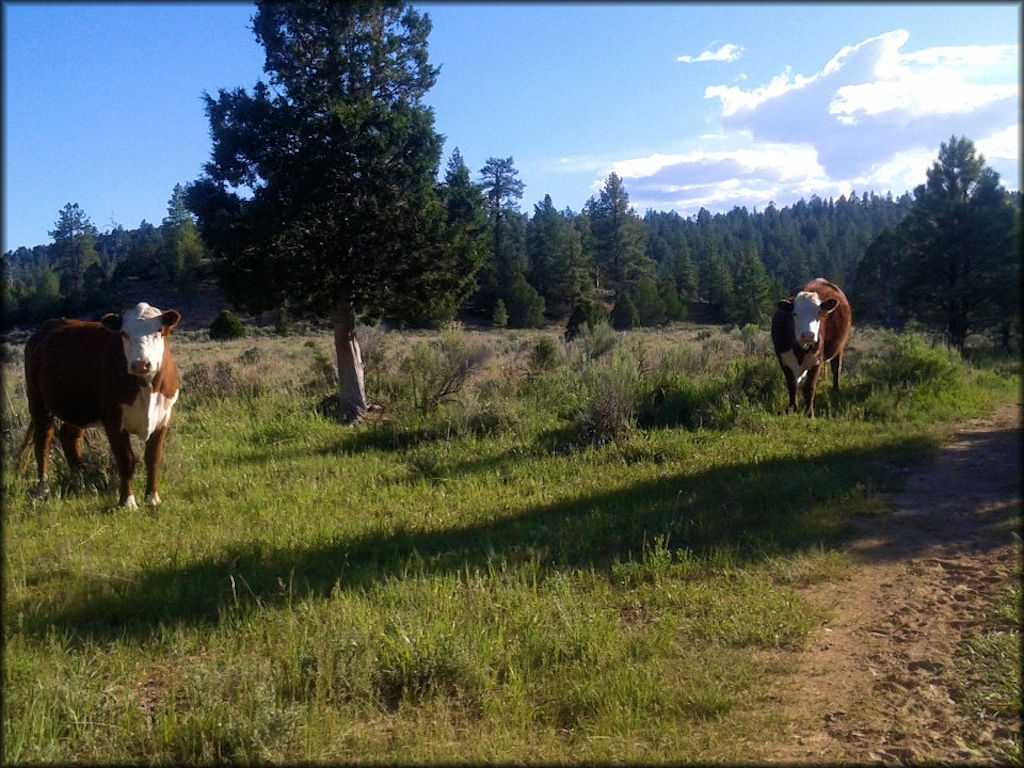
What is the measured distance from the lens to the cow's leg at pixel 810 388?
1101cm

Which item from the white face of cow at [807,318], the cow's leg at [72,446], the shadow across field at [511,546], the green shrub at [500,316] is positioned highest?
the green shrub at [500,316]

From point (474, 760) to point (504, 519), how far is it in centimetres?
345

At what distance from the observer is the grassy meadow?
340 cm

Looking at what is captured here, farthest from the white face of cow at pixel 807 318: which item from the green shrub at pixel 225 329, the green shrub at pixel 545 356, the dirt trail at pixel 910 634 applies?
the green shrub at pixel 225 329

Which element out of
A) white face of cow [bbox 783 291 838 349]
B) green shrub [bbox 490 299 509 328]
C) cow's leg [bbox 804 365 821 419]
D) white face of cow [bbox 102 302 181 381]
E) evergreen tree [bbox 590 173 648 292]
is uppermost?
evergreen tree [bbox 590 173 648 292]

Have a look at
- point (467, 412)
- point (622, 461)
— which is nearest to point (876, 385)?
point (622, 461)

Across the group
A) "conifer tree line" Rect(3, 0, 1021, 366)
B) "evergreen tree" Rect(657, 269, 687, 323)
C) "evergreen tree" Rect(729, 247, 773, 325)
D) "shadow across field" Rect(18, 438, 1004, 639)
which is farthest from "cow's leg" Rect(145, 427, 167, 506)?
"evergreen tree" Rect(657, 269, 687, 323)

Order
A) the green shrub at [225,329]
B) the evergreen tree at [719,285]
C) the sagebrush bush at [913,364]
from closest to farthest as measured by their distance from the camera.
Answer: the sagebrush bush at [913,364], the evergreen tree at [719,285], the green shrub at [225,329]

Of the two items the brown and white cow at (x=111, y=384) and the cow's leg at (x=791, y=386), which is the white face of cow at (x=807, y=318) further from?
the brown and white cow at (x=111, y=384)

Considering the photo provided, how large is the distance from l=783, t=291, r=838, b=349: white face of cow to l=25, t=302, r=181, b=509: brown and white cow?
844 centimetres

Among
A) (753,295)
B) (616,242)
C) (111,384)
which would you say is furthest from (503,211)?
(111,384)

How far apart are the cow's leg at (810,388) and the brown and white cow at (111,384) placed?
873 cm

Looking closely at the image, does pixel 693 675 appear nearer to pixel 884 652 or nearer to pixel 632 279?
pixel 884 652

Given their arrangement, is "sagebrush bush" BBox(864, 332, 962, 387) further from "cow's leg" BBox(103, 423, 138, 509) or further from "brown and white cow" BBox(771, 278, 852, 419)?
"cow's leg" BBox(103, 423, 138, 509)
